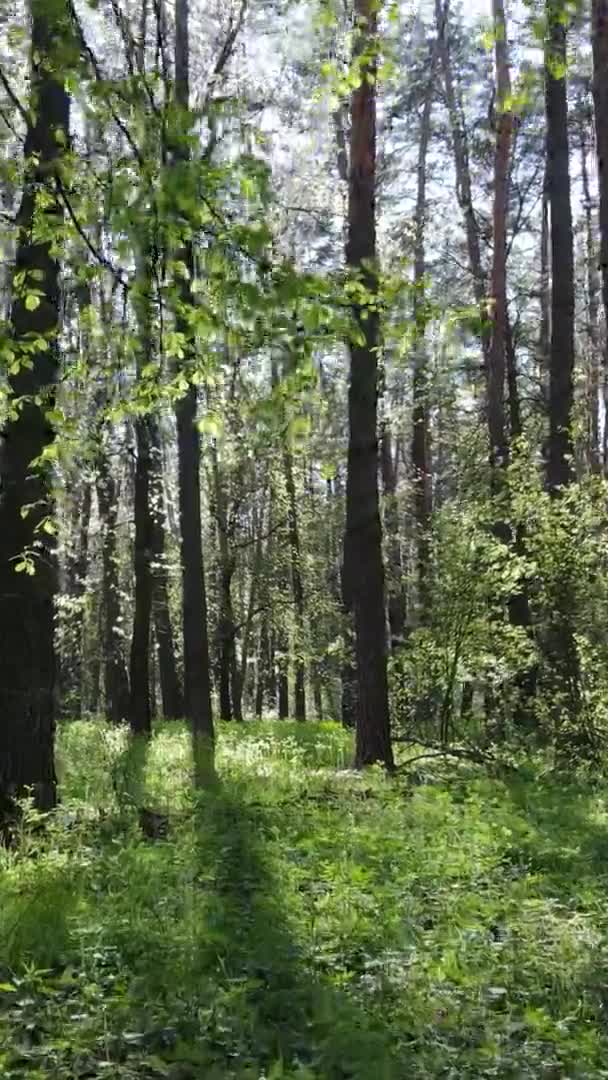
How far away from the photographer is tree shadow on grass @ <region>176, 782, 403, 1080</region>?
12.3 feet

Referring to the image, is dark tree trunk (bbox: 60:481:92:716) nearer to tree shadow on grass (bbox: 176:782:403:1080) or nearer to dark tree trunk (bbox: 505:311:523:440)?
dark tree trunk (bbox: 505:311:523:440)

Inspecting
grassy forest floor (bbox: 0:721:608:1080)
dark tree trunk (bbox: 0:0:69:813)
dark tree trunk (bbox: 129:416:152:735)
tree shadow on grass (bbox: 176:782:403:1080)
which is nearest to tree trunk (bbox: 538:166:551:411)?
dark tree trunk (bbox: 129:416:152:735)

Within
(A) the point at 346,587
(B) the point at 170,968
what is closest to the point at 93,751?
(A) the point at 346,587

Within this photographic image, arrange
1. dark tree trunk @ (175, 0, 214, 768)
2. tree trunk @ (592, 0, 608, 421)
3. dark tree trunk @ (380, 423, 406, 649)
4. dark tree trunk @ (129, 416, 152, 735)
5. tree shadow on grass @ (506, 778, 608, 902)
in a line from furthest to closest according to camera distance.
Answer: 1. dark tree trunk @ (380, 423, 406, 649)
2. dark tree trunk @ (129, 416, 152, 735)
3. dark tree trunk @ (175, 0, 214, 768)
4. tree trunk @ (592, 0, 608, 421)
5. tree shadow on grass @ (506, 778, 608, 902)

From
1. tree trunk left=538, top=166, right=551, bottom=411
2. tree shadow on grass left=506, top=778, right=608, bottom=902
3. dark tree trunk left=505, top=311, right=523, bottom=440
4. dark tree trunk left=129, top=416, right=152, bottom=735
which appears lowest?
tree shadow on grass left=506, top=778, right=608, bottom=902

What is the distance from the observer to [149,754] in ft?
42.7

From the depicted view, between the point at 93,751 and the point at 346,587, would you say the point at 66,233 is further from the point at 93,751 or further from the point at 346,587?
the point at 346,587

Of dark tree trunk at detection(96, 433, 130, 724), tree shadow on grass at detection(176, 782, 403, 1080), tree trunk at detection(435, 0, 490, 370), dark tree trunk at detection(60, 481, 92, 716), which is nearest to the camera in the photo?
tree shadow on grass at detection(176, 782, 403, 1080)

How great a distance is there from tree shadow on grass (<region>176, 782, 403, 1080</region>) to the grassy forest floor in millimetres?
11

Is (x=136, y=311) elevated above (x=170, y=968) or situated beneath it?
elevated above

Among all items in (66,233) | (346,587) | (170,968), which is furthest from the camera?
(346,587)

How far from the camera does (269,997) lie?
4281mm

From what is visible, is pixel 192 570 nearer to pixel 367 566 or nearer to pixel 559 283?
pixel 367 566

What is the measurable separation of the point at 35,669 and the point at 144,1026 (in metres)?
3.70
